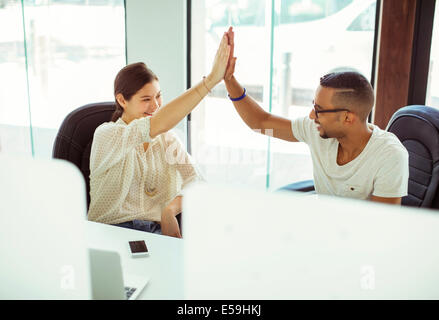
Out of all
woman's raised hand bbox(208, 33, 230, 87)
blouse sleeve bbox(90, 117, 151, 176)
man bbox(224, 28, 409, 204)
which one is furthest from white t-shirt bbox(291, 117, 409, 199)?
blouse sleeve bbox(90, 117, 151, 176)

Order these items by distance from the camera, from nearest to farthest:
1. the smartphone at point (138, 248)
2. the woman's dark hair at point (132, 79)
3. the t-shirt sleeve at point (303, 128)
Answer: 1. the smartphone at point (138, 248)
2. the woman's dark hair at point (132, 79)
3. the t-shirt sleeve at point (303, 128)

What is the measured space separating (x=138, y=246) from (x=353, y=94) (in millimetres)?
1005

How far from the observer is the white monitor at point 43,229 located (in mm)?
785

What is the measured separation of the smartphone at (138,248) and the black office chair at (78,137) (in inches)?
25.2

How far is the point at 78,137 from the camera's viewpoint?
2068 millimetres

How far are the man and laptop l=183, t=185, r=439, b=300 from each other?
1145 millimetres

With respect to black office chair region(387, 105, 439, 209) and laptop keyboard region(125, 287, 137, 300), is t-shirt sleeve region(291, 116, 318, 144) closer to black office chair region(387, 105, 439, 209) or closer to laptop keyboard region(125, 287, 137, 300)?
black office chair region(387, 105, 439, 209)

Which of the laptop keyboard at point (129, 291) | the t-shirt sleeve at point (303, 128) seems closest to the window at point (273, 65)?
the t-shirt sleeve at point (303, 128)

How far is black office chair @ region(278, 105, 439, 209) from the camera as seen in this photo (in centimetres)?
193

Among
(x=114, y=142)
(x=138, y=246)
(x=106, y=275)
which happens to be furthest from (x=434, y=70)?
(x=106, y=275)

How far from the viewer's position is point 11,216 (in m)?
0.86

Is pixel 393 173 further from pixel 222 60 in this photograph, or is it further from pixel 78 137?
pixel 78 137

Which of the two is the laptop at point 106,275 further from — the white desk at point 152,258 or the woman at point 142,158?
the woman at point 142,158
